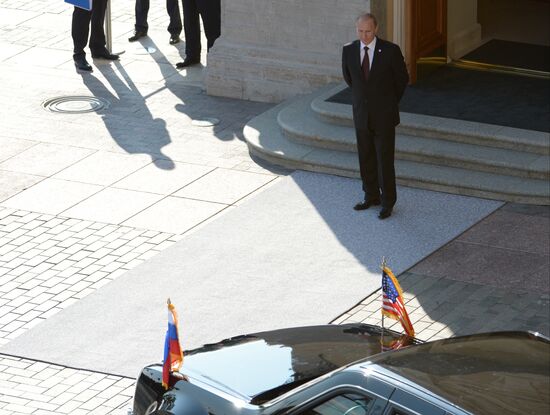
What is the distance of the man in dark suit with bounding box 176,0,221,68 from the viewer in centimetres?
1831

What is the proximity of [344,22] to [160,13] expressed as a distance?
5.45 m

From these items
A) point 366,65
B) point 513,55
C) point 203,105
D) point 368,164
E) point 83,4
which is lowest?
point 203,105

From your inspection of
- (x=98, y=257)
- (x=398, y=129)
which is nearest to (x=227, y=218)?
(x=98, y=257)

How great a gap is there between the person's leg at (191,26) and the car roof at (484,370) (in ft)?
37.9

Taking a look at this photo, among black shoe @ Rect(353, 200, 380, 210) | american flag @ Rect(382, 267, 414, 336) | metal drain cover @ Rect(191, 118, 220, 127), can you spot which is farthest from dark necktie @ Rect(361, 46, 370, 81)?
american flag @ Rect(382, 267, 414, 336)

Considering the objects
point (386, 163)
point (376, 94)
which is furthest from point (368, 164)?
point (376, 94)

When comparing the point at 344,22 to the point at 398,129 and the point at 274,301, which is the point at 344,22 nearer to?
the point at 398,129

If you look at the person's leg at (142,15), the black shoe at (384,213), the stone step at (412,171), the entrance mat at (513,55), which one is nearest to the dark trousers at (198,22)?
the person's leg at (142,15)

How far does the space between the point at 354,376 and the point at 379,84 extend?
643 cm

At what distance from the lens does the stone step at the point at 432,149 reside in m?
14.0

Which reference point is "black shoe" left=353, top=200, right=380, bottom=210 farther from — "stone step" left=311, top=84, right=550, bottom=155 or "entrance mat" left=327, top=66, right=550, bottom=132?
"entrance mat" left=327, top=66, right=550, bottom=132

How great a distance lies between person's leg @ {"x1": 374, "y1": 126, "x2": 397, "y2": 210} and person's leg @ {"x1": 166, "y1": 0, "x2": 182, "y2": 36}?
698 cm

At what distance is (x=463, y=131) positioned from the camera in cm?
1452

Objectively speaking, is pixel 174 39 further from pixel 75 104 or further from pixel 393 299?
pixel 393 299
